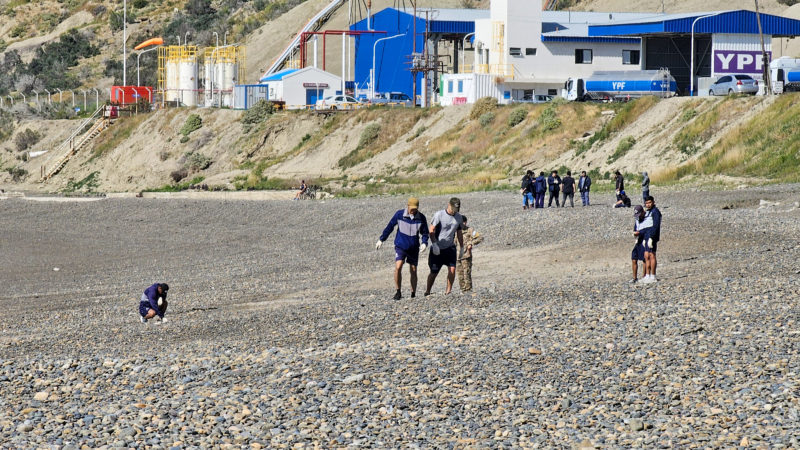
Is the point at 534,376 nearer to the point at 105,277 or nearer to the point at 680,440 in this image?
the point at 680,440

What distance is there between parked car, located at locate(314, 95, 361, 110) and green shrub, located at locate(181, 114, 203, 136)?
6832mm

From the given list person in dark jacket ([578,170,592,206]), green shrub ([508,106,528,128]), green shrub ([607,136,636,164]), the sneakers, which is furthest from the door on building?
the sneakers

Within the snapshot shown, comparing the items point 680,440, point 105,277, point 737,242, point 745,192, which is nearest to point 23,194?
point 105,277

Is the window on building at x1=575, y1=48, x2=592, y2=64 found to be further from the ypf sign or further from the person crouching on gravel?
the person crouching on gravel

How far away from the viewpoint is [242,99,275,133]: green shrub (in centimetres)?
6197

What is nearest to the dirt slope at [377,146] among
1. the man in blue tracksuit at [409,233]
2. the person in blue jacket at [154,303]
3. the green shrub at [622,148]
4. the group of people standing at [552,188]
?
the green shrub at [622,148]

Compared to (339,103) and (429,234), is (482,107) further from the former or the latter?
(429,234)

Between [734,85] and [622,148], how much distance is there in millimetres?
9031

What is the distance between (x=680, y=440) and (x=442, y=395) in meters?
2.46

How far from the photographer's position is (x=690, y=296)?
611 inches

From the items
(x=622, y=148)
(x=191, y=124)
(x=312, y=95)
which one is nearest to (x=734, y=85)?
(x=622, y=148)

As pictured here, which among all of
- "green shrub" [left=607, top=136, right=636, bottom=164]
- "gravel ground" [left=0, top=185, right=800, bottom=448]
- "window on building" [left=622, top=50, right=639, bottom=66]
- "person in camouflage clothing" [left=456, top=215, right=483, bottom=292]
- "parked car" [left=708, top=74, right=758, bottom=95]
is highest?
"window on building" [left=622, top=50, right=639, bottom=66]

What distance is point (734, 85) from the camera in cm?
4803

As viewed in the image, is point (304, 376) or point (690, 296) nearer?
point (304, 376)
